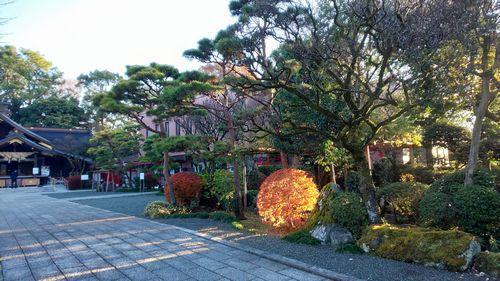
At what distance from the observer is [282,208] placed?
767 centimetres

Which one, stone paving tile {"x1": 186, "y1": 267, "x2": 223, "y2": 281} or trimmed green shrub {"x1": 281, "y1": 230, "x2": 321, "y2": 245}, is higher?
trimmed green shrub {"x1": 281, "y1": 230, "x2": 321, "y2": 245}

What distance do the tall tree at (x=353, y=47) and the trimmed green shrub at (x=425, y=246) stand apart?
94 centimetres

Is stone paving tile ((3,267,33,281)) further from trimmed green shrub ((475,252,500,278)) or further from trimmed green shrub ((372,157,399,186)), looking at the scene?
trimmed green shrub ((372,157,399,186))

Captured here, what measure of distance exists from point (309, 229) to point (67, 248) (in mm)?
4958

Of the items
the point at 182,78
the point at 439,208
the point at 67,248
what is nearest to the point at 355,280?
the point at 439,208

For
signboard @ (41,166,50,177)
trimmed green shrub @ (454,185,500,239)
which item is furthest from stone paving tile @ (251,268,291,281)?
signboard @ (41,166,50,177)

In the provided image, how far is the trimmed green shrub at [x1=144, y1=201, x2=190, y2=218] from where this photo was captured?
10829 millimetres

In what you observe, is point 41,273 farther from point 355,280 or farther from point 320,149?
point 320,149

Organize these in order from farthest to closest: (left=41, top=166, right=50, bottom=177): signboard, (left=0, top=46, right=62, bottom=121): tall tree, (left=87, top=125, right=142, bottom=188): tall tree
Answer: (left=0, top=46, right=62, bottom=121): tall tree → (left=41, top=166, right=50, bottom=177): signboard → (left=87, top=125, right=142, bottom=188): tall tree

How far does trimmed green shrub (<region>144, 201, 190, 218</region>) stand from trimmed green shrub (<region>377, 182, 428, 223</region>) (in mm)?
6623

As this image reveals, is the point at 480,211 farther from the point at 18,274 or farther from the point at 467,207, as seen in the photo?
the point at 18,274

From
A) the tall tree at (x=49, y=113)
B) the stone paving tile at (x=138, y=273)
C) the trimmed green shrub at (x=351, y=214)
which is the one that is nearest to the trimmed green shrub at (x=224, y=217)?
the trimmed green shrub at (x=351, y=214)

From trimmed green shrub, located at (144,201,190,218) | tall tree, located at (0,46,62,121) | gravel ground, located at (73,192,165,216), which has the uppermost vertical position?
tall tree, located at (0,46,62,121)

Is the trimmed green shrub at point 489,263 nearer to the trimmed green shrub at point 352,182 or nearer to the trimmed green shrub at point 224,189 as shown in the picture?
the trimmed green shrub at point 352,182
